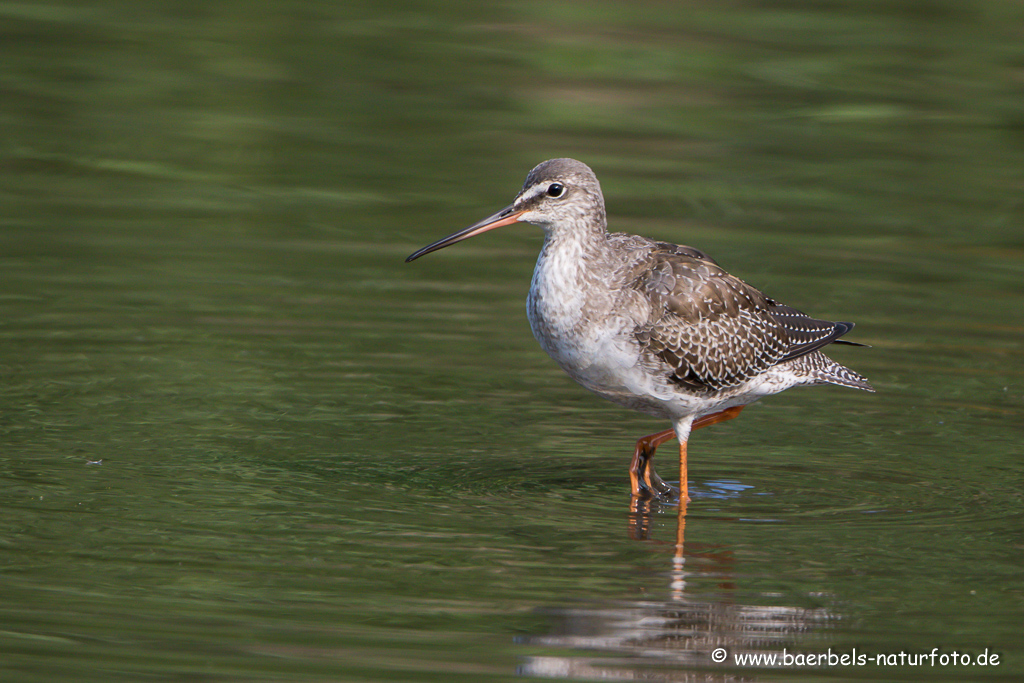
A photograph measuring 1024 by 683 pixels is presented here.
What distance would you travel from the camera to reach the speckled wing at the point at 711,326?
10898 mm

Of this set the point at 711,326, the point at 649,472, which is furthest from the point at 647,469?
the point at 711,326

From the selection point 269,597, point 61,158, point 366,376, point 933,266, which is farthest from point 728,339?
point 61,158

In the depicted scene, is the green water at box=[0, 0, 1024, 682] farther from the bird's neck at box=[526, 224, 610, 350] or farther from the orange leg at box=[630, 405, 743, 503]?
the bird's neck at box=[526, 224, 610, 350]

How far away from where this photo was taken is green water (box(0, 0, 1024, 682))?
8.42 meters

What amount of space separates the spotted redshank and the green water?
66cm

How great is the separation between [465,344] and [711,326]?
133 inches

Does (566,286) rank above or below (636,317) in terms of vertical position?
above

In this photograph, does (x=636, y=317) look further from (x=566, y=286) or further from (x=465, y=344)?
(x=465, y=344)

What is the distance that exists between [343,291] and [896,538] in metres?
7.17

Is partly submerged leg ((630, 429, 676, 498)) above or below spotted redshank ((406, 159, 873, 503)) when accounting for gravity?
below

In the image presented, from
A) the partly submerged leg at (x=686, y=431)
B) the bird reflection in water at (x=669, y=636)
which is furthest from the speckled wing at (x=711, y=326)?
the bird reflection in water at (x=669, y=636)

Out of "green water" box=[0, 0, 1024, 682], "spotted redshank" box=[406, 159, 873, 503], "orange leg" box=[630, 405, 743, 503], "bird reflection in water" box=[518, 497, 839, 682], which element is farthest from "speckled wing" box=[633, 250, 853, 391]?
"bird reflection in water" box=[518, 497, 839, 682]

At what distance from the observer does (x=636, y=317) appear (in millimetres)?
10750

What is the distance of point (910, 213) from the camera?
1867 centimetres
